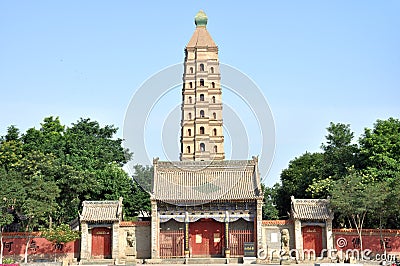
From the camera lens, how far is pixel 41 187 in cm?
3653

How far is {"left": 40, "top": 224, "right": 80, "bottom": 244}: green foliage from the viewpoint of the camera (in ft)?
116

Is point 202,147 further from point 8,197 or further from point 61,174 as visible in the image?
point 8,197

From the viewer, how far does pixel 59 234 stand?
35.8 metres

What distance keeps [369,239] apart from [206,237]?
10351mm

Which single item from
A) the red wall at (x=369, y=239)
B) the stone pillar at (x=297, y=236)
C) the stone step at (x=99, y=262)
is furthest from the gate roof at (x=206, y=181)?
the red wall at (x=369, y=239)

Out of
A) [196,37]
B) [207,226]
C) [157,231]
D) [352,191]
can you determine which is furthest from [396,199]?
[196,37]

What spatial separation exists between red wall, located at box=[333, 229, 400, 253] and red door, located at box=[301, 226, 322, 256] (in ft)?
3.23

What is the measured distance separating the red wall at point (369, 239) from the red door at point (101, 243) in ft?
47.0

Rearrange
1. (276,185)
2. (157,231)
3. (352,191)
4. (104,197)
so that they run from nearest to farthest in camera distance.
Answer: (352,191), (157,231), (104,197), (276,185)

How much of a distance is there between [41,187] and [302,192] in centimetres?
2262

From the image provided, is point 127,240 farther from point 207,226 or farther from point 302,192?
point 302,192

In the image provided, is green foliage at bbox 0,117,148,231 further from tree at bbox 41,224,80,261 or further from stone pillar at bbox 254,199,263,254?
stone pillar at bbox 254,199,263,254

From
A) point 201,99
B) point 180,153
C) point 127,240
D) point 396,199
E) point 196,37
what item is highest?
point 196,37

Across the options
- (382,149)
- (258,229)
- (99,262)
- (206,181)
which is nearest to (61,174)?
(99,262)
